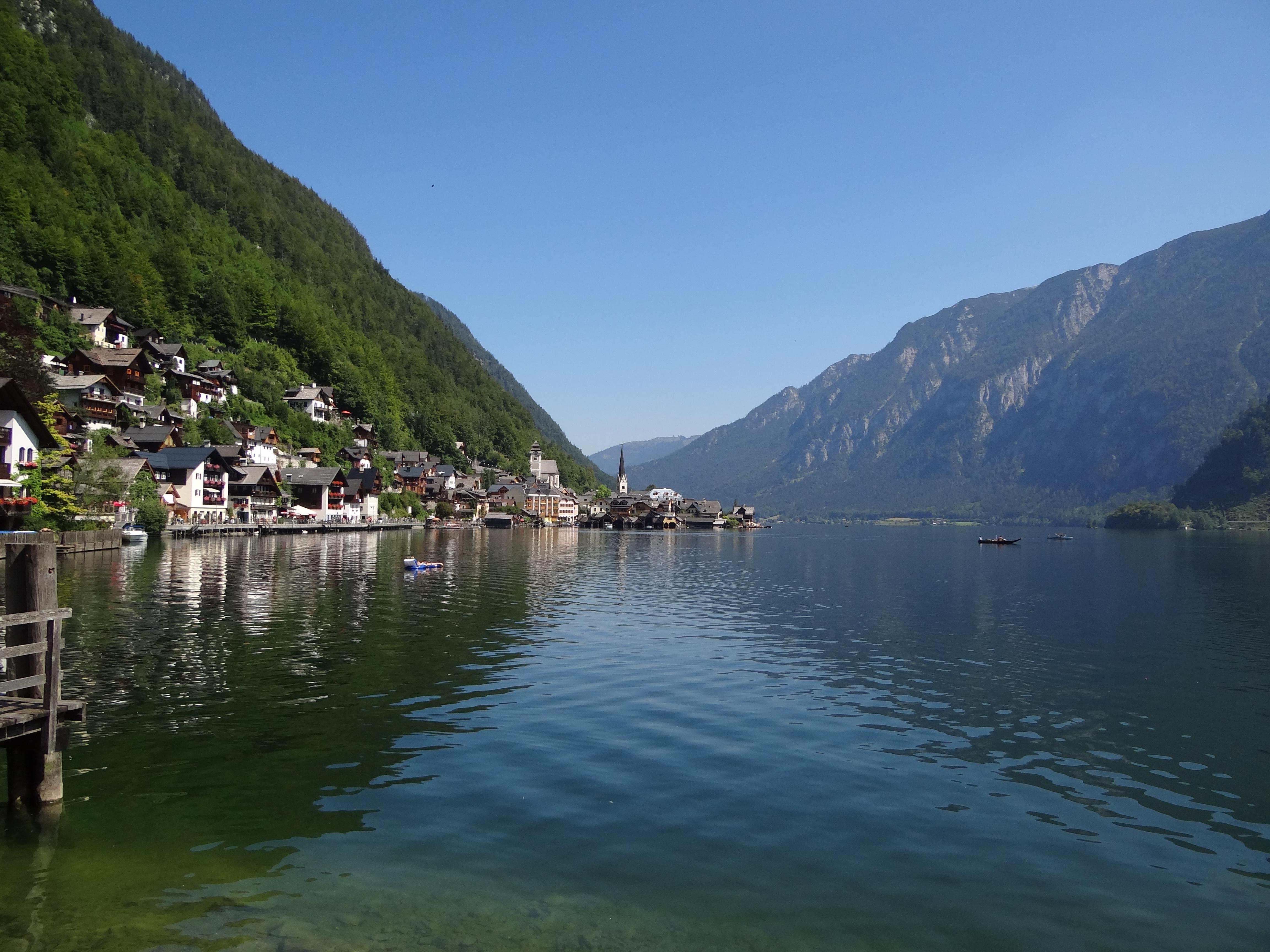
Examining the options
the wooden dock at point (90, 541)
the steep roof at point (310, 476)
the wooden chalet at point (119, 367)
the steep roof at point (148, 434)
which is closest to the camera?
the wooden dock at point (90, 541)

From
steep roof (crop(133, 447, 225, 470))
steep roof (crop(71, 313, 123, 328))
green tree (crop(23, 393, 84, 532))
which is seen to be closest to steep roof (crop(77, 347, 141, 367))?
steep roof (crop(71, 313, 123, 328))

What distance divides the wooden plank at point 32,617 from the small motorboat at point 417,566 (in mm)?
53399

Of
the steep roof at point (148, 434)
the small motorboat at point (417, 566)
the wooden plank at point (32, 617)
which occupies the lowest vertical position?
the small motorboat at point (417, 566)

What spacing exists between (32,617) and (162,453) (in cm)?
11409

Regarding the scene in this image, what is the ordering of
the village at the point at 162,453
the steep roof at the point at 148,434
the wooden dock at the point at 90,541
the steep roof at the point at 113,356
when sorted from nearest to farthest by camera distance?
the wooden dock at the point at 90,541, the village at the point at 162,453, the steep roof at the point at 148,434, the steep roof at the point at 113,356

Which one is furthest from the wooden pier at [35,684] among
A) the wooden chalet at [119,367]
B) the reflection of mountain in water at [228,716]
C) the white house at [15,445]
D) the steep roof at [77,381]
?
the wooden chalet at [119,367]

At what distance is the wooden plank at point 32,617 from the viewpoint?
13.2 m

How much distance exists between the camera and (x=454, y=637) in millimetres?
34969

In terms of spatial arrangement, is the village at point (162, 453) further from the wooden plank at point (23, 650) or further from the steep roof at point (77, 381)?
the wooden plank at point (23, 650)

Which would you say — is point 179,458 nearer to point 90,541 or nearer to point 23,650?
point 90,541

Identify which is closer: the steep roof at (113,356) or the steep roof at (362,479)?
the steep roof at (113,356)

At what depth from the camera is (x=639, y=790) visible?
16547 millimetres

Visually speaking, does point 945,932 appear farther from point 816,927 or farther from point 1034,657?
point 1034,657

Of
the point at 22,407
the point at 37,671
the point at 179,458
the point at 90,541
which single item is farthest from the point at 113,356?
the point at 37,671
